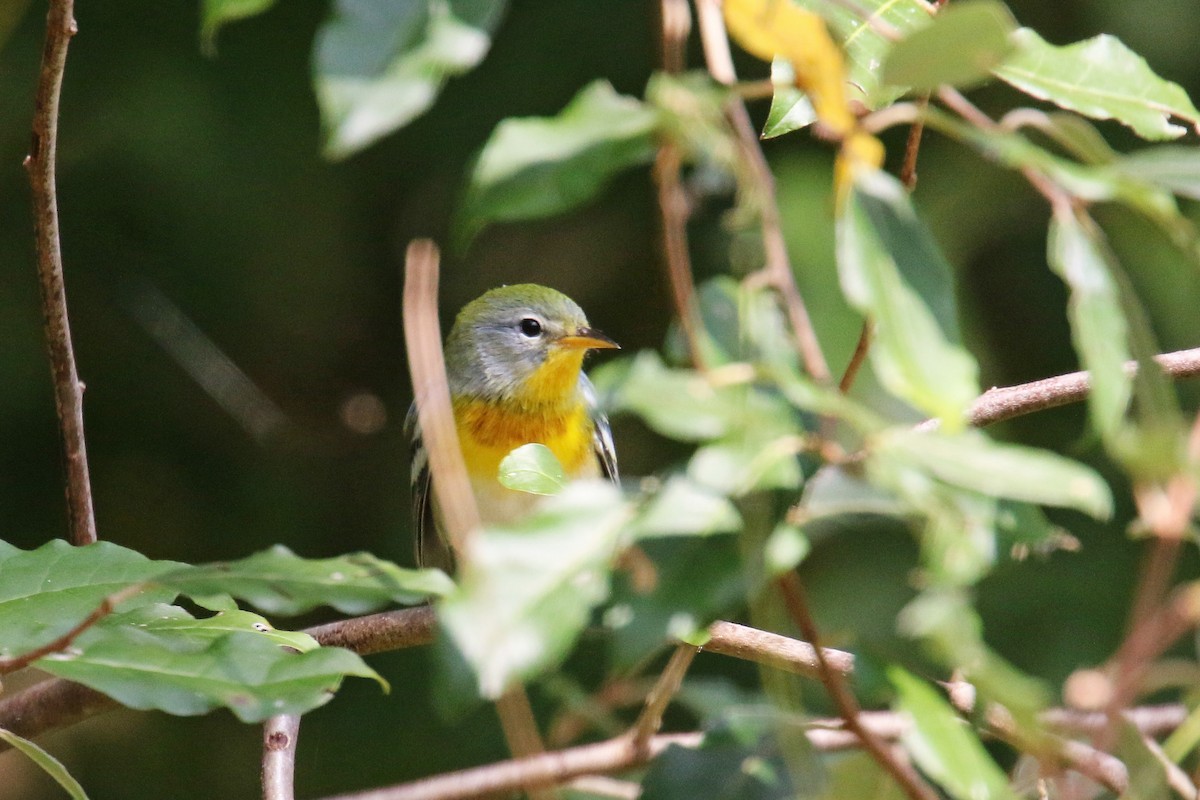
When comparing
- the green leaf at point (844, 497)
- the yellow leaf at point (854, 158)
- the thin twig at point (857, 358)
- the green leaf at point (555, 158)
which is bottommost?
the thin twig at point (857, 358)

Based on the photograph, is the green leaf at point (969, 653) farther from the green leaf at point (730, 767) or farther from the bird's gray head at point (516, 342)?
the bird's gray head at point (516, 342)

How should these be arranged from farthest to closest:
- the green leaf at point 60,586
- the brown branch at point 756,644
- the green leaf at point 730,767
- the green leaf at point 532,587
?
the brown branch at point 756,644, the green leaf at point 60,586, the green leaf at point 730,767, the green leaf at point 532,587

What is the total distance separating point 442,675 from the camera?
85cm

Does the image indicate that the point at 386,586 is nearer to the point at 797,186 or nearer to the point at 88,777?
the point at 797,186

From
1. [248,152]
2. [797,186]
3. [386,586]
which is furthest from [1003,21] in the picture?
[248,152]

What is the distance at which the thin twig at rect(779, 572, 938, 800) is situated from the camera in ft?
2.93

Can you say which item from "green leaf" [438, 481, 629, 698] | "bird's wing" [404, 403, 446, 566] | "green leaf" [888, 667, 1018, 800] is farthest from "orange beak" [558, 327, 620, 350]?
"green leaf" [438, 481, 629, 698]

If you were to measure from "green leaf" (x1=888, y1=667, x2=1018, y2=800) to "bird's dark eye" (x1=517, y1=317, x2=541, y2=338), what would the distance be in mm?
2607

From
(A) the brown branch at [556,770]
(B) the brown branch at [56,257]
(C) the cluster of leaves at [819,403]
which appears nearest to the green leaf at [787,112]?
(C) the cluster of leaves at [819,403]

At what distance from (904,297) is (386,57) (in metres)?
0.38

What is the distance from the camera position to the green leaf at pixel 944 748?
948mm

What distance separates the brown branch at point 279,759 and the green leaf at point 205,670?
1.75ft

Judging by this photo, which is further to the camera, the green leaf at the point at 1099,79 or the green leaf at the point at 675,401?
the green leaf at the point at 1099,79

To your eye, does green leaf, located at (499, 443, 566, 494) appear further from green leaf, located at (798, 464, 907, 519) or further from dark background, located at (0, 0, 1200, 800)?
dark background, located at (0, 0, 1200, 800)
